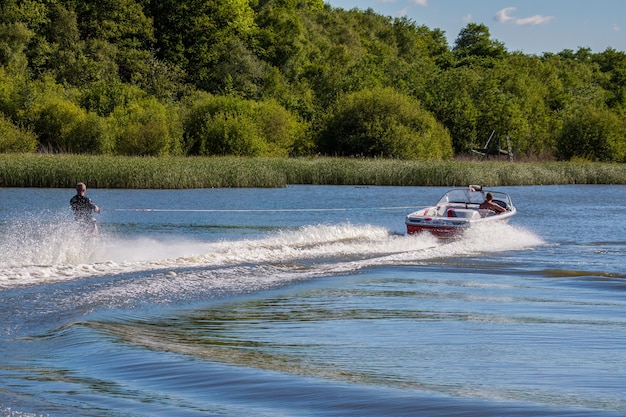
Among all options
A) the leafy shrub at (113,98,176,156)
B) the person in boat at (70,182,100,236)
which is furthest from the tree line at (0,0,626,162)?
the person in boat at (70,182,100,236)

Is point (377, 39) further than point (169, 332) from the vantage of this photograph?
Yes

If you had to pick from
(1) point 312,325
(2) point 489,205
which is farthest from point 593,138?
(1) point 312,325

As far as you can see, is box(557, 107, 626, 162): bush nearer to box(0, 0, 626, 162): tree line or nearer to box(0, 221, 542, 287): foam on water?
box(0, 0, 626, 162): tree line

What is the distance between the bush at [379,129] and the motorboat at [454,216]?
126 feet

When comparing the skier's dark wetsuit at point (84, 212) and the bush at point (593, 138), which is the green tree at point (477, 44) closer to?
the bush at point (593, 138)

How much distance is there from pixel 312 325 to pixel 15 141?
49866mm

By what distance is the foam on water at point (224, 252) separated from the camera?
16.6m

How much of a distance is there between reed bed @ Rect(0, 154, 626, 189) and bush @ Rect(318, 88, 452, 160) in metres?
11.0

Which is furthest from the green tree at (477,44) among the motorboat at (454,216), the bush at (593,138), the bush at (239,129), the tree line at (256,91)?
the motorboat at (454,216)

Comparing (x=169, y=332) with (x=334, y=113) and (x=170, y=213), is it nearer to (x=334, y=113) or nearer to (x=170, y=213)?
(x=170, y=213)

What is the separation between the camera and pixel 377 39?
404 feet

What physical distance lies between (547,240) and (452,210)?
155 inches

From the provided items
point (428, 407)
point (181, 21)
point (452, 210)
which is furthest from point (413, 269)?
point (181, 21)

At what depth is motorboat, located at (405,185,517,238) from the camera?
23.8m
